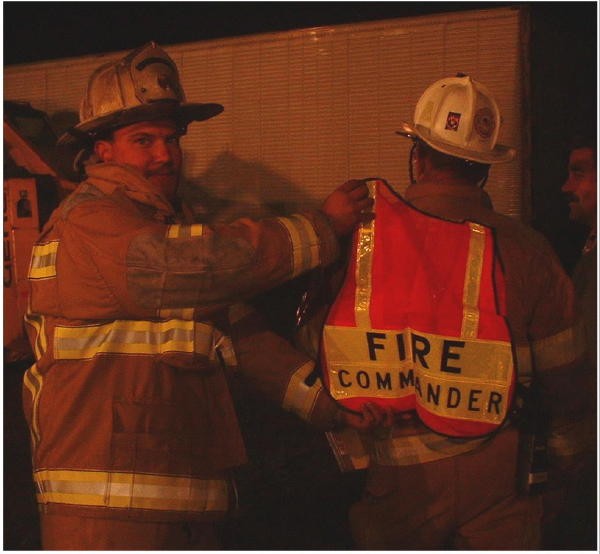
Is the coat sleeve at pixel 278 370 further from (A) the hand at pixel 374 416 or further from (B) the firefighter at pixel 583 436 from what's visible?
(B) the firefighter at pixel 583 436

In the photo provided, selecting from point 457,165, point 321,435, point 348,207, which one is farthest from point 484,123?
point 321,435

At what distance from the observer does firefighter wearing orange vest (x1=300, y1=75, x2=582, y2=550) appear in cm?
224

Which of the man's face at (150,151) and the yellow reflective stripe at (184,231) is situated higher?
the man's face at (150,151)

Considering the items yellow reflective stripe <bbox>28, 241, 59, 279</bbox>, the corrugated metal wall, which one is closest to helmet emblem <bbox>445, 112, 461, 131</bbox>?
yellow reflective stripe <bbox>28, 241, 59, 279</bbox>

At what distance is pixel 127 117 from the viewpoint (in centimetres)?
260

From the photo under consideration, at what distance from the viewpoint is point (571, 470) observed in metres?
2.61

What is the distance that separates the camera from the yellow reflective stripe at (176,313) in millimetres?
2203

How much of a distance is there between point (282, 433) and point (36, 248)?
342 centimetres

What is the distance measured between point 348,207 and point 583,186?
1.85 m

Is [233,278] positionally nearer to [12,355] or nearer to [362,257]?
[362,257]

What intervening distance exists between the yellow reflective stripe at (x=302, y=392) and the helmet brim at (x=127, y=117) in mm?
1048

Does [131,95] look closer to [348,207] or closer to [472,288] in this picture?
[348,207]

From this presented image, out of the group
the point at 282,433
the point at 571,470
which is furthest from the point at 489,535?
the point at 282,433

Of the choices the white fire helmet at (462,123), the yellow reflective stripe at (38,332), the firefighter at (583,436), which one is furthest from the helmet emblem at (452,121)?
the yellow reflective stripe at (38,332)
